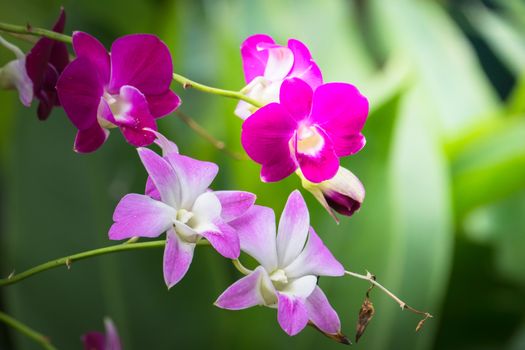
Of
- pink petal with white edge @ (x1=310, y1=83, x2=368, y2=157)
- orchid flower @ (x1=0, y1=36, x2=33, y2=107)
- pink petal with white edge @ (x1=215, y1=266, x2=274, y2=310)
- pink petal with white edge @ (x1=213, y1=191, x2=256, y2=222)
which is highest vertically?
pink petal with white edge @ (x1=310, y1=83, x2=368, y2=157)

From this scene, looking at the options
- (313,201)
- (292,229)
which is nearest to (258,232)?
(292,229)

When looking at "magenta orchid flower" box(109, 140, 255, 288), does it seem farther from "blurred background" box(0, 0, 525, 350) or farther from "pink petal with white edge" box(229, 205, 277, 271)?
"blurred background" box(0, 0, 525, 350)

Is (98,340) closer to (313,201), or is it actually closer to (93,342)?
(93,342)

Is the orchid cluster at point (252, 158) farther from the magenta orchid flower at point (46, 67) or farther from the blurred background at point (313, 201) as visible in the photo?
the blurred background at point (313, 201)

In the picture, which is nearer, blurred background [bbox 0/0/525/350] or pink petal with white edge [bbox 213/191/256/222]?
pink petal with white edge [bbox 213/191/256/222]

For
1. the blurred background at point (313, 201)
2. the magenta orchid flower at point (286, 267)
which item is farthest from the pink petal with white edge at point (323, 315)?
the blurred background at point (313, 201)

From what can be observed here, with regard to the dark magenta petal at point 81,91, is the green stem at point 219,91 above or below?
above

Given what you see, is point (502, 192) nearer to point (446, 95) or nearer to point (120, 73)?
point (446, 95)

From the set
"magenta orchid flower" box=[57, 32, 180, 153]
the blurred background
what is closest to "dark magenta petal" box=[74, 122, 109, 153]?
"magenta orchid flower" box=[57, 32, 180, 153]

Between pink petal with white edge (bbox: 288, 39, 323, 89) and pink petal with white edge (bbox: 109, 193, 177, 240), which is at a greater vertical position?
pink petal with white edge (bbox: 288, 39, 323, 89)

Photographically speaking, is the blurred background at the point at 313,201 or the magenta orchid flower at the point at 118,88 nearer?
the magenta orchid flower at the point at 118,88
